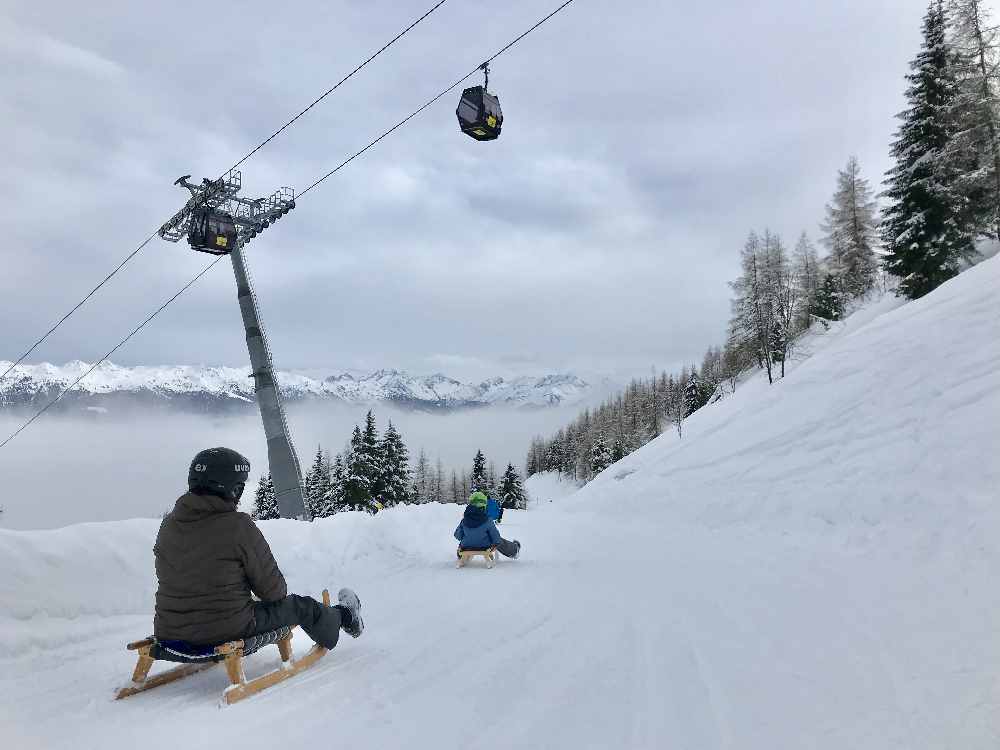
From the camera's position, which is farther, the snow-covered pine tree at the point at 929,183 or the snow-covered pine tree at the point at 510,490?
the snow-covered pine tree at the point at 510,490

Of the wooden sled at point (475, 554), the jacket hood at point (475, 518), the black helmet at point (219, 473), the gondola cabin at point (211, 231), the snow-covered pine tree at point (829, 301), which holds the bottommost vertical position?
the wooden sled at point (475, 554)

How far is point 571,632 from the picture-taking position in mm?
4965

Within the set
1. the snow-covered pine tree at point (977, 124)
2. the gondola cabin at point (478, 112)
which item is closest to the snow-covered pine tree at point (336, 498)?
the gondola cabin at point (478, 112)

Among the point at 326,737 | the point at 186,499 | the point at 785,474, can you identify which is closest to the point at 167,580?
the point at 186,499

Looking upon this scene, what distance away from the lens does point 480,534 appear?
9469 mm

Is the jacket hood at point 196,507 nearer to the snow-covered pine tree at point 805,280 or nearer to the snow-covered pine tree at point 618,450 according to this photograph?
the snow-covered pine tree at point 805,280

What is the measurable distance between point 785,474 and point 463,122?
37.4 feet

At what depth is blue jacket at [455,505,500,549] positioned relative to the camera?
945 cm

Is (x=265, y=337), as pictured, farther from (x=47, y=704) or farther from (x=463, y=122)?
(x=47, y=704)

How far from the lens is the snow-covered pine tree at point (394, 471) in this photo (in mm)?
39156

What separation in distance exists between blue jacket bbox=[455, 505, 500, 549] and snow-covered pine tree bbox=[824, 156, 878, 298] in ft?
167

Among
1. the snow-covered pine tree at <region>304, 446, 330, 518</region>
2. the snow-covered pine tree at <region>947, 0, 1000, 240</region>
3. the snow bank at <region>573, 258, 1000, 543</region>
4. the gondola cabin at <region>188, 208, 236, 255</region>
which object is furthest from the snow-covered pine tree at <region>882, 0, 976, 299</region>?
the snow-covered pine tree at <region>304, 446, 330, 518</region>

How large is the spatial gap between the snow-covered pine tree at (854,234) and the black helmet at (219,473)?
183 ft

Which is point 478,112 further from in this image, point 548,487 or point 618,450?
point 548,487
